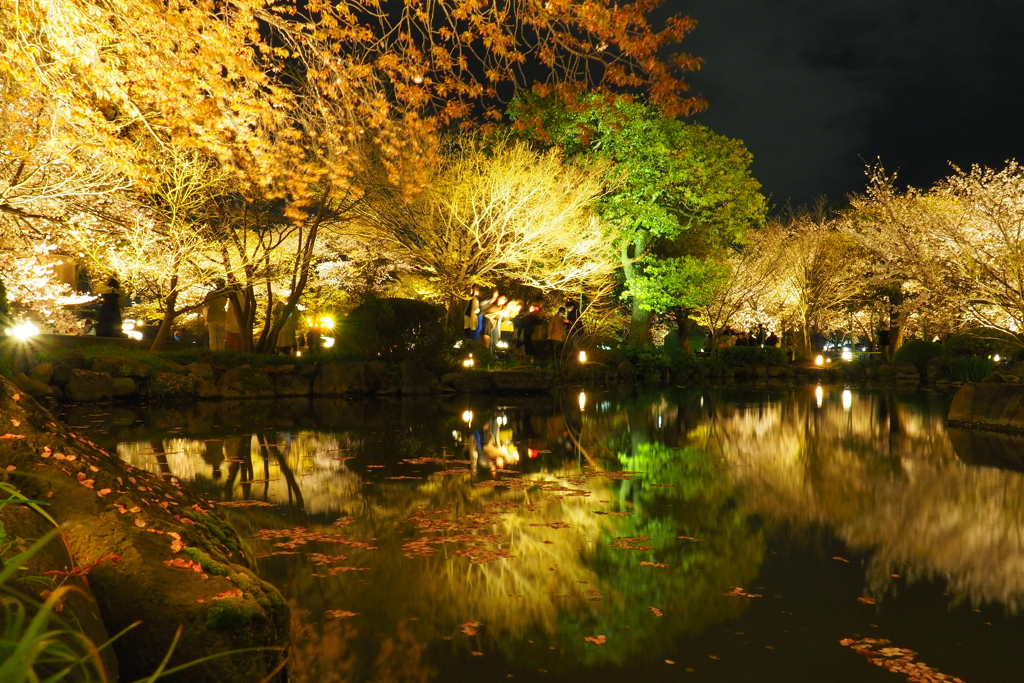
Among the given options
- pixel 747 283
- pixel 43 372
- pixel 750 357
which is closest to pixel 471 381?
pixel 43 372

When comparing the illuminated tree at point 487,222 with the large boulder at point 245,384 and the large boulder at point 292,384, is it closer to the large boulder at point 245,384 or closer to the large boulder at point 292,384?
the large boulder at point 292,384

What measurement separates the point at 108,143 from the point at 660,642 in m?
7.01

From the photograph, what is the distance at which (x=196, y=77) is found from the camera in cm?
674

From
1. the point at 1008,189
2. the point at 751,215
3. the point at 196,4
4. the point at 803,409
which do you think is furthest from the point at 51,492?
the point at 751,215

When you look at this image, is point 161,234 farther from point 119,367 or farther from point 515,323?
point 515,323

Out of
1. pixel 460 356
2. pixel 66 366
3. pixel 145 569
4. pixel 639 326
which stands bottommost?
pixel 145 569

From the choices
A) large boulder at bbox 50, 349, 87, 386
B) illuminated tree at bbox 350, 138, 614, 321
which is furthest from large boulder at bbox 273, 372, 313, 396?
illuminated tree at bbox 350, 138, 614, 321

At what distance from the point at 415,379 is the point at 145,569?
53.3ft

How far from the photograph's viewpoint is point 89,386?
14836mm

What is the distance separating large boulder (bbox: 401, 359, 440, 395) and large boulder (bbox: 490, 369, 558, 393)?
A: 1.82 m

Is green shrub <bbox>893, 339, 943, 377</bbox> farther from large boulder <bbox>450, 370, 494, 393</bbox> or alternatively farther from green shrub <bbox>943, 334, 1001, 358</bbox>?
large boulder <bbox>450, 370, 494, 393</bbox>

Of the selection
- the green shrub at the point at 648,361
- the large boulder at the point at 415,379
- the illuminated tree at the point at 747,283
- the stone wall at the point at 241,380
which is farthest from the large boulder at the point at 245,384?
the illuminated tree at the point at 747,283

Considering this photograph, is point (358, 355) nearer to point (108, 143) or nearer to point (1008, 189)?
point (108, 143)

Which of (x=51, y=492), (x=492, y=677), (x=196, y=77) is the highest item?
(x=196, y=77)
